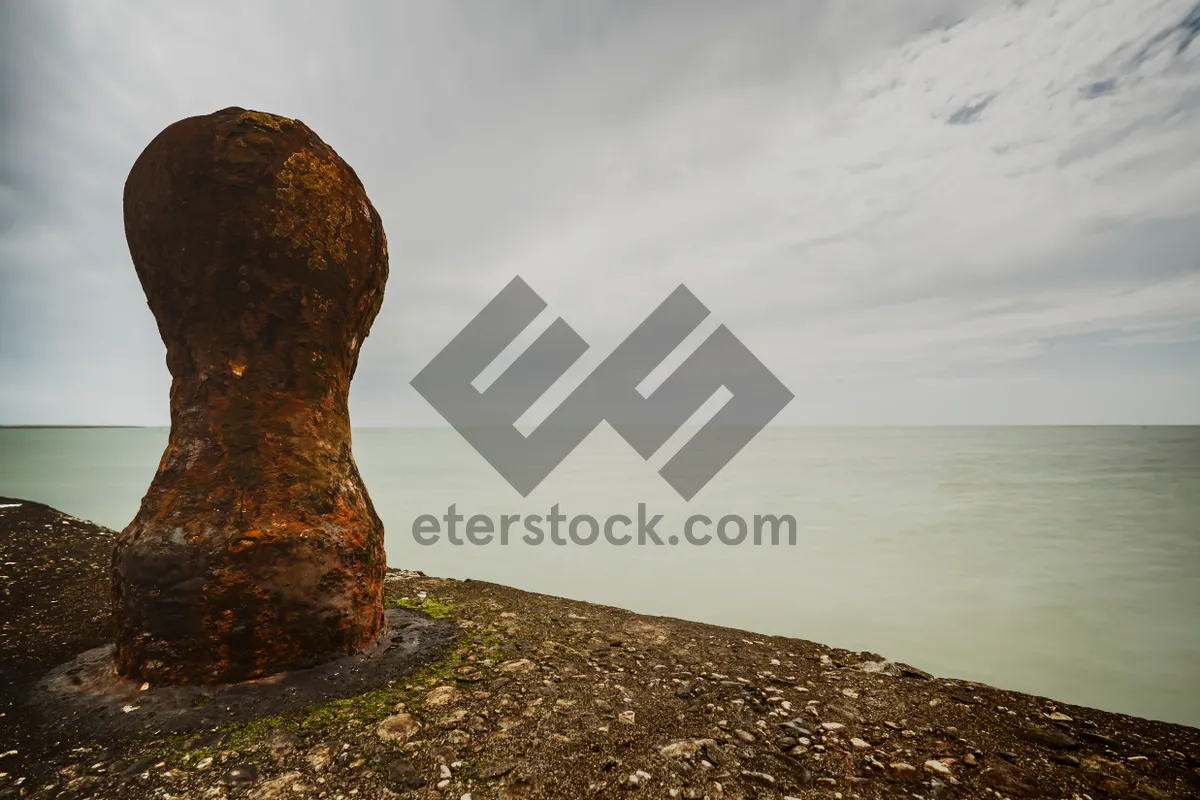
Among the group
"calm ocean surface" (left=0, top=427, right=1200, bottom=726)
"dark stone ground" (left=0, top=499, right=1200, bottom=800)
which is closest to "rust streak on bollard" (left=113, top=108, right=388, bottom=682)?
"dark stone ground" (left=0, top=499, right=1200, bottom=800)

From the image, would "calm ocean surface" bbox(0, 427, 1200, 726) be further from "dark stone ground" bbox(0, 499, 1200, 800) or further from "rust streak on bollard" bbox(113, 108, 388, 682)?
Answer: "rust streak on bollard" bbox(113, 108, 388, 682)

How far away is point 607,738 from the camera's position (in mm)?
2346

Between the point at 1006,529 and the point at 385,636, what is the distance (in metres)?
15.7

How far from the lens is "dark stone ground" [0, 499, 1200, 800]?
201cm

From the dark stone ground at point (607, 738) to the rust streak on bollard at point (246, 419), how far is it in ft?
1.09

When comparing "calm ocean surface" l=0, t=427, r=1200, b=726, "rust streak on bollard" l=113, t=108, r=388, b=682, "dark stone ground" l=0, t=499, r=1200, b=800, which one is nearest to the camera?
"dark stone ground" l=0, t=499, r=1200, b=800

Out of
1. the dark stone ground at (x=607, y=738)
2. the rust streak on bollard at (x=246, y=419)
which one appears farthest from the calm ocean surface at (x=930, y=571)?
the rust streak on bollard at (x=246, y=419)

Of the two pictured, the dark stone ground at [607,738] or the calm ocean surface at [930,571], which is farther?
the calm ocean surface at [930,571]

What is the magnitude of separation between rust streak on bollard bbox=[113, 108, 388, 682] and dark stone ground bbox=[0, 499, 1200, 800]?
0.33 metres

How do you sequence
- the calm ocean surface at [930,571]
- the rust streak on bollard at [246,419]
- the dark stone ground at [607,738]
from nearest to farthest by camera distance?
the dark stone ground at [607,738]
the rust streak on bollard at [246,419]
the calm ocean surface at [930,571]

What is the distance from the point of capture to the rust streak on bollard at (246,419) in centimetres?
269

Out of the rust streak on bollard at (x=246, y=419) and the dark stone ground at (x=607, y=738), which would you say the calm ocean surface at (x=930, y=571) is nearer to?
the dark stone ground at (x=607, y=738)

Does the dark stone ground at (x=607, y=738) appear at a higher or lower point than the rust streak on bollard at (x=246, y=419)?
lower

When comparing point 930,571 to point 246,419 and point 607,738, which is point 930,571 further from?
point 246,419
